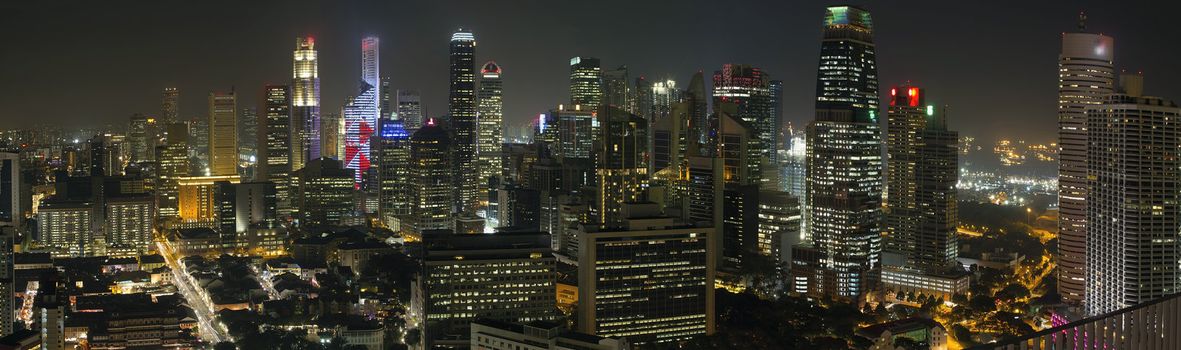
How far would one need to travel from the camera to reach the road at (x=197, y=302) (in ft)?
50.1

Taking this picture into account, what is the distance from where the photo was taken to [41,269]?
18.3 metres

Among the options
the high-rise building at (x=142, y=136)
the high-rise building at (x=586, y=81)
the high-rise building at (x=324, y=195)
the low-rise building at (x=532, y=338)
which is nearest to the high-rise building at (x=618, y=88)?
the high-rise building at (x=586, y=81)

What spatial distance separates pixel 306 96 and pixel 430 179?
9.59m

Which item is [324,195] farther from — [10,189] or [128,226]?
[10,189]

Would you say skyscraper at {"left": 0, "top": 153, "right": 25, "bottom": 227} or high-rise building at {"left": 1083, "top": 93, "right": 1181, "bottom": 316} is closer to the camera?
high-rise building at {"left": 1083, "top": 93, "right": 1181, "bottom": 316}

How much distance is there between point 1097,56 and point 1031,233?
22.2 feet

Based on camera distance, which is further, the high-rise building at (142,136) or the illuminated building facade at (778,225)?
the high-rise building at (142,136)

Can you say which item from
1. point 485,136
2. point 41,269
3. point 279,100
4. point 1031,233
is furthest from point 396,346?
point 279,100

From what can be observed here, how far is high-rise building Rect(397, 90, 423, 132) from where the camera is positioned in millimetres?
34594

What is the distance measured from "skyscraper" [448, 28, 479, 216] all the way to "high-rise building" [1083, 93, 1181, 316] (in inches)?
680

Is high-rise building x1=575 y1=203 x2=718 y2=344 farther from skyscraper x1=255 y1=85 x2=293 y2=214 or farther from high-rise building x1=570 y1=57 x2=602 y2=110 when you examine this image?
skyscraper x1=255 y1=85 x2=293 y2=214

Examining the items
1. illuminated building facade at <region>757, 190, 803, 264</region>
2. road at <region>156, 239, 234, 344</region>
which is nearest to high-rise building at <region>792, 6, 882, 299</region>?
illuminated building facade at <region>757, 190, 803, 264</region>

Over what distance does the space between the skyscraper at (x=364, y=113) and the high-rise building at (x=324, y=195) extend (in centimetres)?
614

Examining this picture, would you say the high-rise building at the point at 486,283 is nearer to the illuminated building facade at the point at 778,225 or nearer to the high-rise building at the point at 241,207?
the illuminated building facade at the point at 778,225
